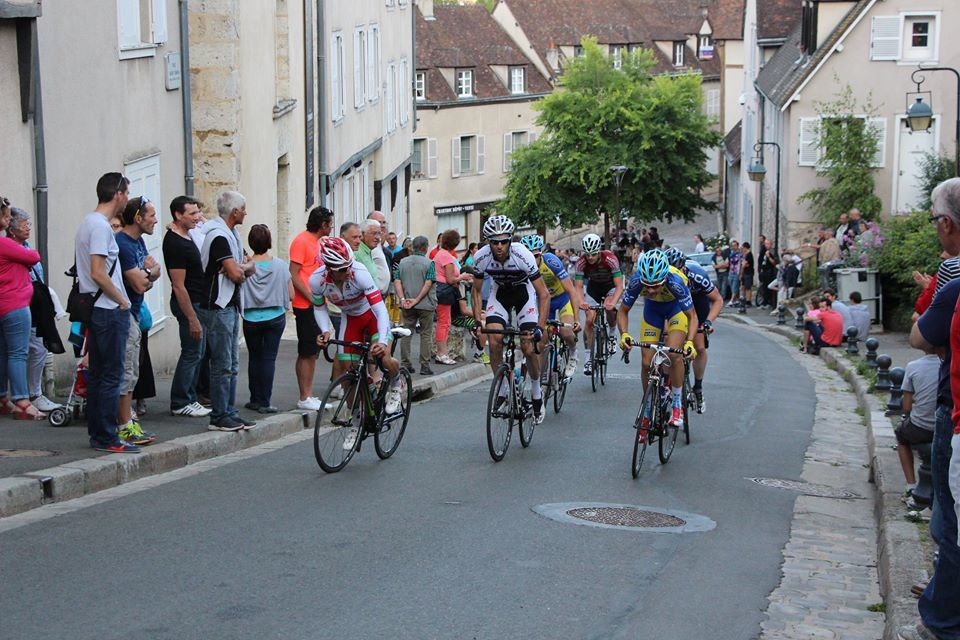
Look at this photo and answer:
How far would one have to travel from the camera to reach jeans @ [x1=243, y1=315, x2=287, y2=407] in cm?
1244

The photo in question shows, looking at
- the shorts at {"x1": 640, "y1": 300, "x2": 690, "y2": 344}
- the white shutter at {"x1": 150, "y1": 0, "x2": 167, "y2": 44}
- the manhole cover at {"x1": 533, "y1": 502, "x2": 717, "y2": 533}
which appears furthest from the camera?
the white shutter at {"x1": 150, "y1": 0, "x2": 167, "y2": 44}

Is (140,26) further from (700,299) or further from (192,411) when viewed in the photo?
(700,299)

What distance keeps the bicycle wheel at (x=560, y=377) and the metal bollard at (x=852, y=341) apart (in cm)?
975

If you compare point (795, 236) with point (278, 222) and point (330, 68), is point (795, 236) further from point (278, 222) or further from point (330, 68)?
point (278, 222)

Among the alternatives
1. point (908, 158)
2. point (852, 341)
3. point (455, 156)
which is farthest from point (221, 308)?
point (455, 156)

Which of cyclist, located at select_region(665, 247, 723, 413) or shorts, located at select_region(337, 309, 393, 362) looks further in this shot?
cyclist, located at select_region(665, 247, 723, 413)

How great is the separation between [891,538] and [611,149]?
51450 mm

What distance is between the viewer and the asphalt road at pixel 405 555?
21.7ft

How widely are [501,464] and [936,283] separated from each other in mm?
4293

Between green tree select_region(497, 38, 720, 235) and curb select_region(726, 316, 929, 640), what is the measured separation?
44.1 metres

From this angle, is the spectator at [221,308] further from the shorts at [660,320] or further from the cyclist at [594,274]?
the cyclist at [594,274]

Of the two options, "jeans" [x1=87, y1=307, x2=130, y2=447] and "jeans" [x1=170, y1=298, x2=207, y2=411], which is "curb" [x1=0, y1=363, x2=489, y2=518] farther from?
"jeans" [x1=170, y1=298, x2=207, y2=411]

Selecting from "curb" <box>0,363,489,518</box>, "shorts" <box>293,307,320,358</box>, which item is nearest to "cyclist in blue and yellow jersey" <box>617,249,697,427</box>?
"shorts" <box>293,307,320,358</box>

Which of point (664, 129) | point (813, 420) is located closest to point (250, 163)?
point (813, 420)
